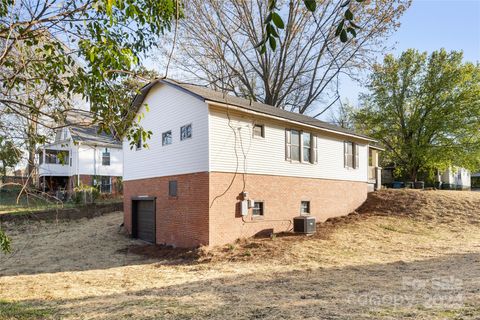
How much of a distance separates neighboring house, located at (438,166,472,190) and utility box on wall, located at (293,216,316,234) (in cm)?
3000

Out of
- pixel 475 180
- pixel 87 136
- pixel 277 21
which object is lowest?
pixel 475 180

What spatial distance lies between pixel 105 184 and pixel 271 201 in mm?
20679

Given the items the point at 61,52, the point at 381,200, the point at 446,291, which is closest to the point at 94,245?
the point at 61,52

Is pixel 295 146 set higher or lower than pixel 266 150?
higher

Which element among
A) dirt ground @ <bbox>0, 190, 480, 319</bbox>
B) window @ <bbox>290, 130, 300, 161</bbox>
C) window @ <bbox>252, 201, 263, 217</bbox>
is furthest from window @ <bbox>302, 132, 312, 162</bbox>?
window @ <bbox>252, 201, 263, 217</bbox>

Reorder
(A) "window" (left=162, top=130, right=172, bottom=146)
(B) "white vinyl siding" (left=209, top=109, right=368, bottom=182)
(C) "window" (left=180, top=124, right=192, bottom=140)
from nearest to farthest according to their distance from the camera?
(B) "white vinyl siding" (left=209, top=109, right=368, bottom=182) → (C) "window" (left=180, top=124, right=192, bottom=140) → (A) "window" (left=162, top=130, right=172, bottom=146)

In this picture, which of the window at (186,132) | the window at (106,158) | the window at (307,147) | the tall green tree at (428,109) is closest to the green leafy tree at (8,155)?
the window at (186,132)

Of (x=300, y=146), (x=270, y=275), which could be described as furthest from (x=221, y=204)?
(x=300, y=146)

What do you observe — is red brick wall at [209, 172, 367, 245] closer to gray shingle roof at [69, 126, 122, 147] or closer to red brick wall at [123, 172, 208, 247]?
red brick wall at [123, 172, 208, 247]

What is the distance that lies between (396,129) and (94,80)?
104ft

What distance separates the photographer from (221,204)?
13.5 meters

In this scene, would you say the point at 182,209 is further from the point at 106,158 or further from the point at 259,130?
the point at 106,158

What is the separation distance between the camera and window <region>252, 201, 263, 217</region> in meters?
14.8

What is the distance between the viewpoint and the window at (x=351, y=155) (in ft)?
66.7
